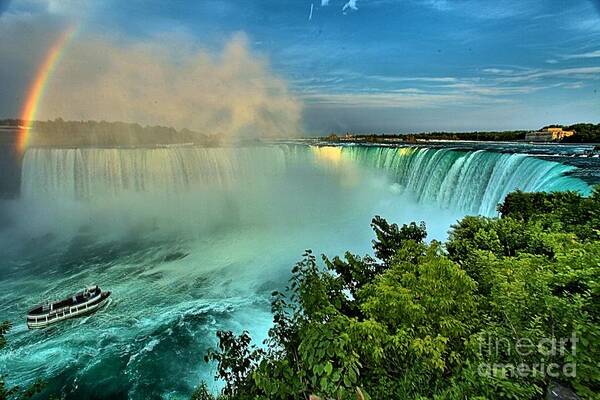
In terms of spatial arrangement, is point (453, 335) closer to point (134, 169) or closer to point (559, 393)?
point (559, 393)

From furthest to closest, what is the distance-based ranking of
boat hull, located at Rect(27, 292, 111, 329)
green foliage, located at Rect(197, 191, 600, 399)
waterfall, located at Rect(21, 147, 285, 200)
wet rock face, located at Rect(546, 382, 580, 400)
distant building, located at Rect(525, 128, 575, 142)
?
distant building, located at Rect(525, 128, 575, 142)
waterfall, located at Rect(21, 147, 285, 200)
boat hull, located at Rect(27, 292, 111, 329)
green foliage, located at Rect(197, 191, 600, 399)
wet rock face, located at Rect(546, 382, 580, 400)

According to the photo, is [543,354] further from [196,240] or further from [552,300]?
[196,240]

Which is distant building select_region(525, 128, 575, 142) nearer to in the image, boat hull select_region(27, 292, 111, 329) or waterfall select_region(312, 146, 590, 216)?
waterfall select_region(312, 146, 590, 216)

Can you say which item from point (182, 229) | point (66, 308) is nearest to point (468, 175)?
point (66, 308)

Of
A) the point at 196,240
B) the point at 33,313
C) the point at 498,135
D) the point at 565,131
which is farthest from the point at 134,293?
the point at 498,135

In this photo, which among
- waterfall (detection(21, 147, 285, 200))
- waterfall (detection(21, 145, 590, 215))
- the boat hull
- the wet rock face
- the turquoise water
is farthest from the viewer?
waterfall (detection(21, 147, 285, 200))

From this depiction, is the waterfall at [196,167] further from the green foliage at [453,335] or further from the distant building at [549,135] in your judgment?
the distant building at [549,135]

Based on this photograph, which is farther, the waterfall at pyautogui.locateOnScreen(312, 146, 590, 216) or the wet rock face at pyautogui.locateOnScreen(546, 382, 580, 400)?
the waterfall at pyautogui.locateOnScreen(312, 146, 590, 216)

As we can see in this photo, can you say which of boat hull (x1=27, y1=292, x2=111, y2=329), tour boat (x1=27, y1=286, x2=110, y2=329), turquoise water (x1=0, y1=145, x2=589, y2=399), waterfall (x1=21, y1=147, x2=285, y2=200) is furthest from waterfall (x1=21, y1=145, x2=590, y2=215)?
boat hull (x1=27, y1=292, x2=111, y2=329)
